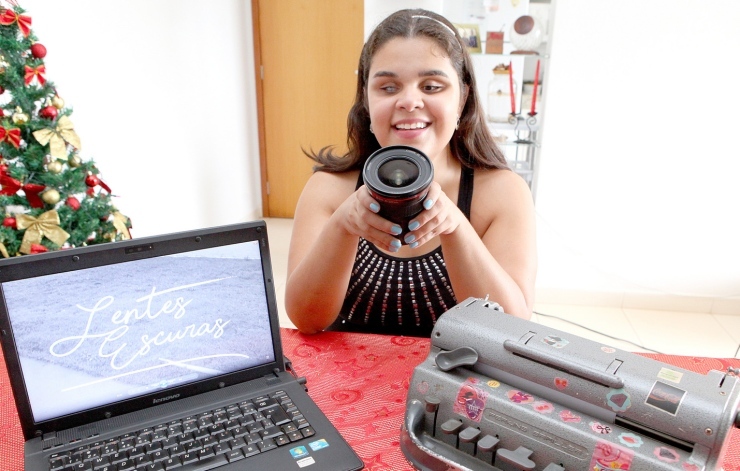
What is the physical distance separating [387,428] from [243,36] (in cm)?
346

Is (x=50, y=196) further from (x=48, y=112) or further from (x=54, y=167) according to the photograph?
(x=48, y=112)

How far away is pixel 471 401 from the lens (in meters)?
0.60

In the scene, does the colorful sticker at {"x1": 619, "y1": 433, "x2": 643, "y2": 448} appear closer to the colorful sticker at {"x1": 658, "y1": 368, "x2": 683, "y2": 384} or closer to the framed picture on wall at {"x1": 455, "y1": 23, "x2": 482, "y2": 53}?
the colorful sticker at {"x1": 658, "y1": 368, "x2": 683, "y2": 384}

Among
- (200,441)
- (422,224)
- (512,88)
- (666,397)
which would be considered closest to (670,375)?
(666,397)

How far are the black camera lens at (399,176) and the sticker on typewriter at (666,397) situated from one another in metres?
0.33

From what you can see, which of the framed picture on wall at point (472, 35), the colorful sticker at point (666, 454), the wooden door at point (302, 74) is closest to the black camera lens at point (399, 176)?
the colorful sticker at point (666, 454)

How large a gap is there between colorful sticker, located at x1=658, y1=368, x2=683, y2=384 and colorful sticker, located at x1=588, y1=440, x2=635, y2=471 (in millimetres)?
84

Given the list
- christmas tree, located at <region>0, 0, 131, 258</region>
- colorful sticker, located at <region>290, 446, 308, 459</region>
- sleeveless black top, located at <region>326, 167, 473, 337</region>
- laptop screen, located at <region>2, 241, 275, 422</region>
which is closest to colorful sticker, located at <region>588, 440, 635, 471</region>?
colorful sticker, located at <region>290, 446, 308, 459</region>

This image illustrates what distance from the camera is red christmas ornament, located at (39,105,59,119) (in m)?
1.59

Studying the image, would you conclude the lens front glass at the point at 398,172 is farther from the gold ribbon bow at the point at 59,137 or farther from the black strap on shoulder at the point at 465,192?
the gold ribbon bow at the point at 59,137

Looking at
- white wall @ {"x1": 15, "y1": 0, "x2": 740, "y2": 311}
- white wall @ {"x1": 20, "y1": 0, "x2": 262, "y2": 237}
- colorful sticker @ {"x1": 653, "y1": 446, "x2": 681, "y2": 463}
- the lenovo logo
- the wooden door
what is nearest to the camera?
colorful sticker @ {"x1": 653, "y1": 446, "x2": 681, "y2": 463}

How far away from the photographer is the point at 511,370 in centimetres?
60

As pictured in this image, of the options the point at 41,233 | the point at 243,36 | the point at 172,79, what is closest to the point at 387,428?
the point at 41,233

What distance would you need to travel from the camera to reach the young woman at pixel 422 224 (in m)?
0.92
